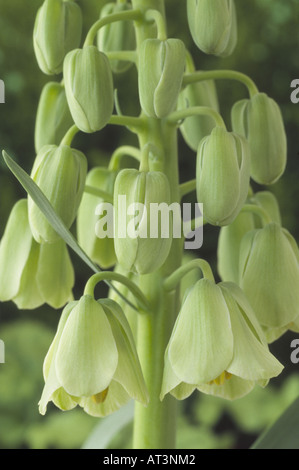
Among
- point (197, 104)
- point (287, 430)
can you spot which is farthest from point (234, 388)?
point (197, 104)

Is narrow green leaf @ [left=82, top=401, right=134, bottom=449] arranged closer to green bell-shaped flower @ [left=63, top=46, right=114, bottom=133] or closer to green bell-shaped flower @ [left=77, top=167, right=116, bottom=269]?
green bell-shaped flower @ [left=77, top=167, right=116, bottom=269]

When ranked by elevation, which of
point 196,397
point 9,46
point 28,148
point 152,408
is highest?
point 9,46

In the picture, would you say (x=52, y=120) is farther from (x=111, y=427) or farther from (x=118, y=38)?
(x=111, y=427)

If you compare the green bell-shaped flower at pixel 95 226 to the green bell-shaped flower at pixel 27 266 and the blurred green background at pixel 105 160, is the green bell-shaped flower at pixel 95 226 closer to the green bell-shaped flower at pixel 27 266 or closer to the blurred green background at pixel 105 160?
the green bell-shaped flower at pixel 27 266

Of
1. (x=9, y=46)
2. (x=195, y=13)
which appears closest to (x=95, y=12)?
(x=9, y=46)

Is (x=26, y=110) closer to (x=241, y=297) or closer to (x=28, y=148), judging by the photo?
(x=28, y=148)

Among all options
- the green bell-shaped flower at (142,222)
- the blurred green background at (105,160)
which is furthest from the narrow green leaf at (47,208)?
the blurred green background at (105,160)

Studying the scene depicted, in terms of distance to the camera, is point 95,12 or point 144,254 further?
point 95,12
